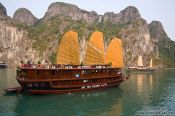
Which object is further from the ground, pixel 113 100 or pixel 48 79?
pixel 48 79

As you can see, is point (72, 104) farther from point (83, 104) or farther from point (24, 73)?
point (24, 73)

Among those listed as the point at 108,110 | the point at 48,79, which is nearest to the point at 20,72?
the point at 48,79

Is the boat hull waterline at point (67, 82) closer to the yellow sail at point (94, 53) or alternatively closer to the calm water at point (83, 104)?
the calm water at point (83, 104)

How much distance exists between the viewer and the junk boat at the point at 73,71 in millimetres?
46406

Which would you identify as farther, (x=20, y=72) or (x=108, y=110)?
(x=20, y=72)

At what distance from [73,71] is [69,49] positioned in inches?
164

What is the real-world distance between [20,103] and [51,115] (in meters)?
8.51

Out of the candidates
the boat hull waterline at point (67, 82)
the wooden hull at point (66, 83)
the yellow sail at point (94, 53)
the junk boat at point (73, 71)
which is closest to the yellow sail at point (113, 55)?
the junk boat at point (73, 71)

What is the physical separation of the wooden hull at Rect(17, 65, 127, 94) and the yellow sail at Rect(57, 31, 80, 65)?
2.50 m

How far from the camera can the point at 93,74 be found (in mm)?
52531

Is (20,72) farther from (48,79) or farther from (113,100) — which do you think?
(113,100)

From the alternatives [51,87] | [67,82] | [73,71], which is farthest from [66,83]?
[51,87]

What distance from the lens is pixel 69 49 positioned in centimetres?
5119

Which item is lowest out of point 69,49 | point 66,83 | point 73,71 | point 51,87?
point 51,87
